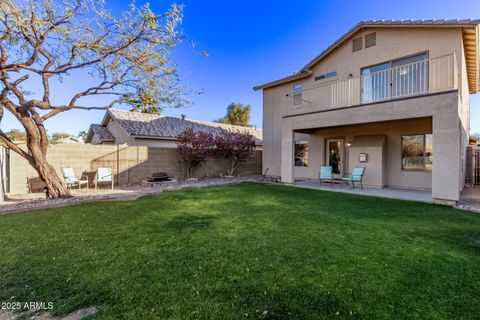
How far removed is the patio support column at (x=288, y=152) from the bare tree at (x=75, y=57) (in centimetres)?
602

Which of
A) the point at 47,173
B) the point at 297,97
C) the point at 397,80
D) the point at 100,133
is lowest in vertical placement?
the point at 47,173

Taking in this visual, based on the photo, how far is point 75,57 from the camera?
806cm

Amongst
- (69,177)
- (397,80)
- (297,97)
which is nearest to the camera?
(397,80)

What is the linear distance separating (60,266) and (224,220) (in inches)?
136

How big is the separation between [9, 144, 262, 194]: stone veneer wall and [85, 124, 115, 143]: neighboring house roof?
9.38 m

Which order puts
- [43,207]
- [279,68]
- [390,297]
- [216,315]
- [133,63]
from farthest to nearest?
[279,68] < [133,63] < [43,207] < [390,297] < [216,315]

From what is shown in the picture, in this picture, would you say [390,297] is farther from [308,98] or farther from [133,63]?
[308,98]

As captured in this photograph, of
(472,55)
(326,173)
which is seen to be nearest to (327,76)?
(326,173)

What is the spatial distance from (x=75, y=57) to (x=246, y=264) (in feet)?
29.4

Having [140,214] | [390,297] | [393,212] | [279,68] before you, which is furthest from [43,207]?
[279,68]

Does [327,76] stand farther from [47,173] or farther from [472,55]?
[47,173]

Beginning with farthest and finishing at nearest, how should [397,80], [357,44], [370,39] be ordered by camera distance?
[357,44], [370,39], [397,80]

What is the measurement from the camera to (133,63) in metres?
8.55

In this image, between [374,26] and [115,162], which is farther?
[115,162]
